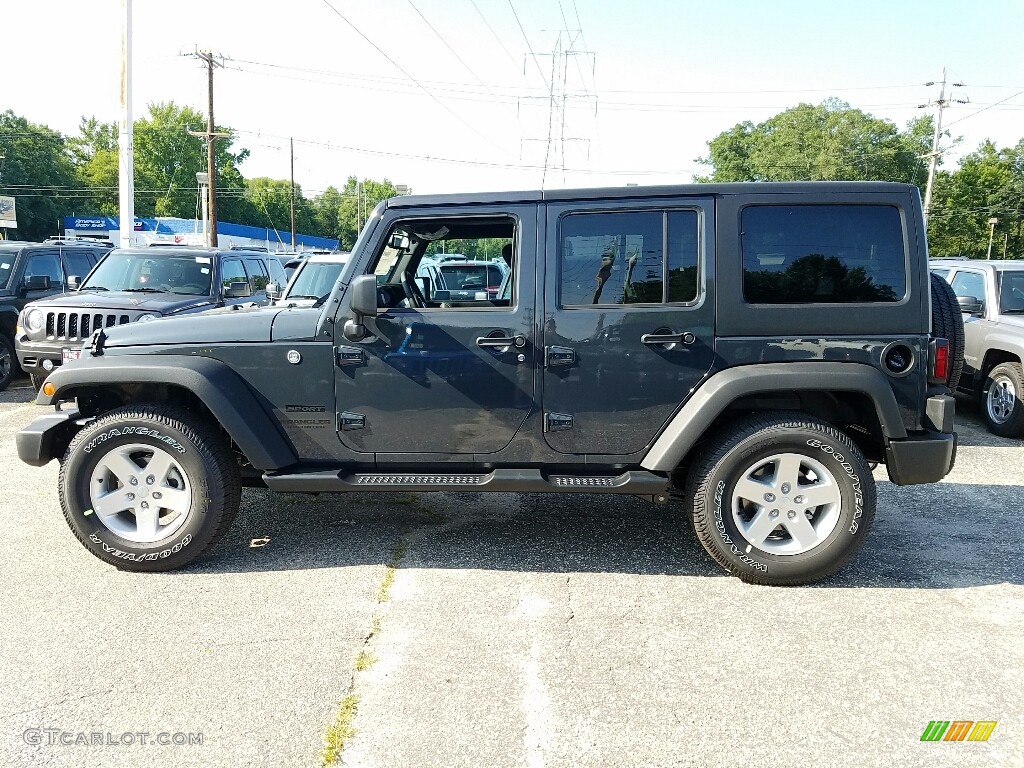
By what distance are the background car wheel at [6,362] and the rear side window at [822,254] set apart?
31.6 feet

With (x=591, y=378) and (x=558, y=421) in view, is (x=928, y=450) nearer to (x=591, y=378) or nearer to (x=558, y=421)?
(x=591, y=378)

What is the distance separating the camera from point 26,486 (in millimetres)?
5715

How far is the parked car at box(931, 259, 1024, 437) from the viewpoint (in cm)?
768

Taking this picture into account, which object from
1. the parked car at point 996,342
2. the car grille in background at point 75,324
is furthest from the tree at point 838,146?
the car grille in background at point 75,324

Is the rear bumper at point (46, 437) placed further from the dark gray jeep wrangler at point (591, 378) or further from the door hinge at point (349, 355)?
the door hinge at point (349, 355)

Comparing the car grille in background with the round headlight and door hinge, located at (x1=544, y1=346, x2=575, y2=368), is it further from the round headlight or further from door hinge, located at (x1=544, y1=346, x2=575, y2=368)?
door hinge, located at (x1=544, y1=346, x2=575, y2=368)

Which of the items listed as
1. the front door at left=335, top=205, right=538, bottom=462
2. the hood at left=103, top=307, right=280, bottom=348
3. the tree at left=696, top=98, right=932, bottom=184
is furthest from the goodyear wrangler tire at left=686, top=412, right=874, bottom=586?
the tree at left=696, top=98, right=932, bottom=184

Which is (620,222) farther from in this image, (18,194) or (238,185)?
(238,185)

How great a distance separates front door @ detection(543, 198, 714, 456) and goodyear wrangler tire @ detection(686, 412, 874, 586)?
0.41 m

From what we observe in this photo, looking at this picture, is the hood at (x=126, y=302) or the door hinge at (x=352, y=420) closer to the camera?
the door hinge at (x=352, y=420)

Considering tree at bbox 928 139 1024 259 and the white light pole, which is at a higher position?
tree at bbox 928 139 1024 259

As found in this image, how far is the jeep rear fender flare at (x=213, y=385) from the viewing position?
4035 millimetres

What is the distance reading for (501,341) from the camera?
13.2 feet

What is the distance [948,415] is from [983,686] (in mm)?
1357
